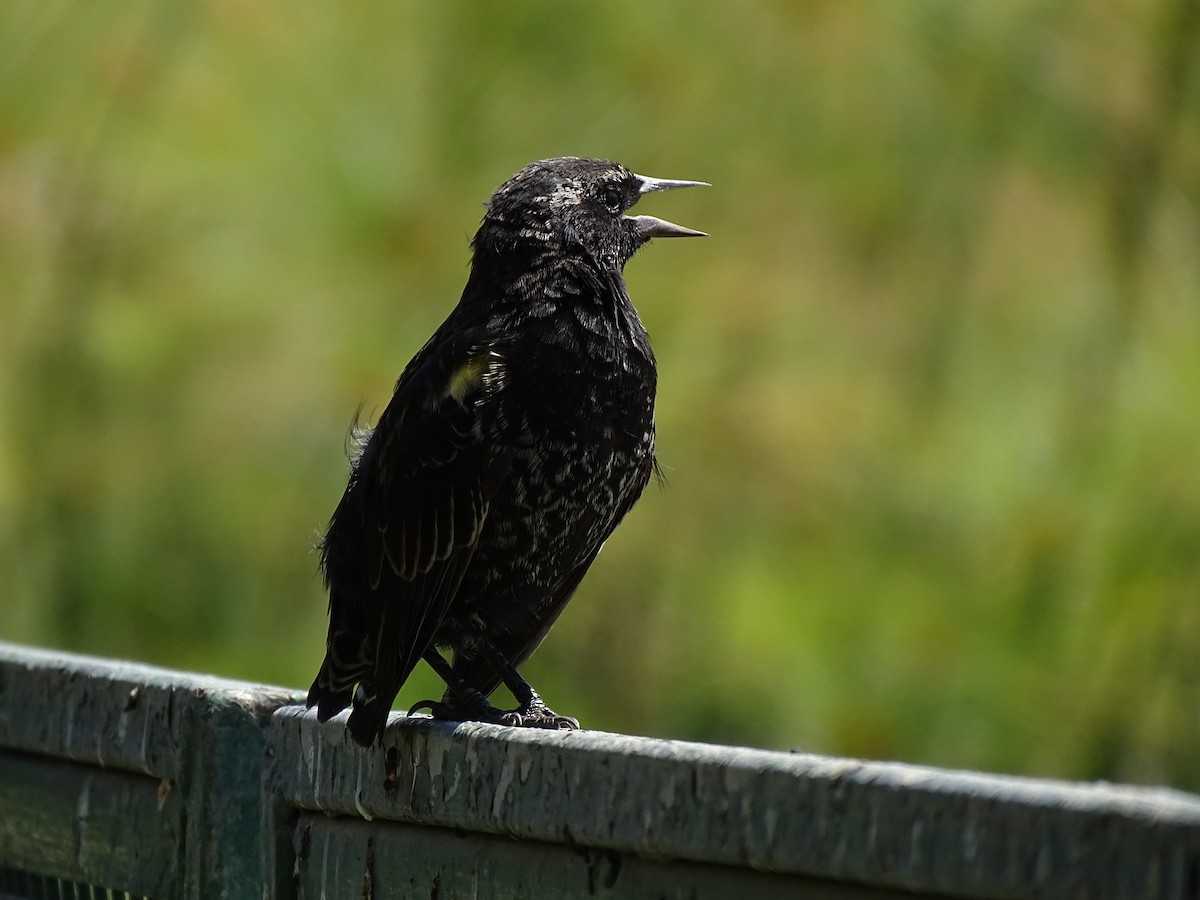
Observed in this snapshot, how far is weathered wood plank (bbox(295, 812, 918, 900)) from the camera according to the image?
127 centimetres

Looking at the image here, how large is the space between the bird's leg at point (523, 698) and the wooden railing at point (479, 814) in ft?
2.23

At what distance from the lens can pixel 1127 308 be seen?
4070 millimetres

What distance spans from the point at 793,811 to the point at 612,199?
6.39 ft

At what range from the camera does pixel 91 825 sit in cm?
190

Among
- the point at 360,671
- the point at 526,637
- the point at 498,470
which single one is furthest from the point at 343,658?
the point at 526,637

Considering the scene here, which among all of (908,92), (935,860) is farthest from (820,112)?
(935,860)

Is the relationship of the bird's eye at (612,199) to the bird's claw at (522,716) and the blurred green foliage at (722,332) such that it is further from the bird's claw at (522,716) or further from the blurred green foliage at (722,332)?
the blurred green foliage at (722,332)

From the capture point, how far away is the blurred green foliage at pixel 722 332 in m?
3.87

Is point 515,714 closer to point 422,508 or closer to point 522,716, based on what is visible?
point 522,716

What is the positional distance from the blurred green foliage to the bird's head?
3.48 feet

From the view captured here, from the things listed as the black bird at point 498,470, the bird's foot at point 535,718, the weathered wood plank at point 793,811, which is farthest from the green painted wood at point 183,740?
the bird's foot at point 535,718

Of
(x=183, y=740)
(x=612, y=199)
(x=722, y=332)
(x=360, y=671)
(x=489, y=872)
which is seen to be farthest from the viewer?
(x=722, y=332)

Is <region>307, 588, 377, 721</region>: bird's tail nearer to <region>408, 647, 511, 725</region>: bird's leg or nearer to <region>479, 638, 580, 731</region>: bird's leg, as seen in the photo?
<region>408, 647, 511, 725</region>: bird's leg

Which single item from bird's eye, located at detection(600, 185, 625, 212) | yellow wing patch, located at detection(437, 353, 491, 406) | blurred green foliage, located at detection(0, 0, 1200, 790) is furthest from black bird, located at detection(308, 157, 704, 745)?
blurred green foliage, located at detection(0, 0, 1200, 790)
